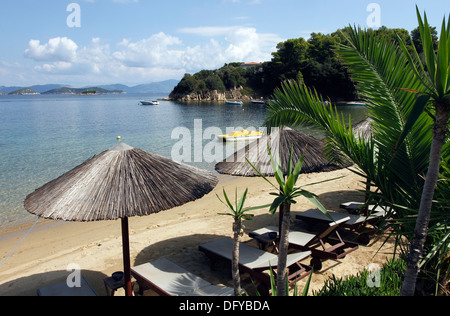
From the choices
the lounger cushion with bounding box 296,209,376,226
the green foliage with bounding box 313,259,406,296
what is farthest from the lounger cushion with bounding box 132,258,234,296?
the lounger cushion with bounding box 296,209,376,226

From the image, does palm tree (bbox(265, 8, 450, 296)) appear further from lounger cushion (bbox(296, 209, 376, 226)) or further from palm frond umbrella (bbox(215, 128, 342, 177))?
lounger cushion (bbox(296, 209, 376, 226))

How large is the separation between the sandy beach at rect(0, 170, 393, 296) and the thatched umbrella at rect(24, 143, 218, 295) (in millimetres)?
1847

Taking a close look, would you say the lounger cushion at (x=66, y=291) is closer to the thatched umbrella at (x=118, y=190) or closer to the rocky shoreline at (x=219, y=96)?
the thatched umbrella at (x=118, y=190)

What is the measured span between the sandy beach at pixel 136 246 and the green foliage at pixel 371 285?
426 mm

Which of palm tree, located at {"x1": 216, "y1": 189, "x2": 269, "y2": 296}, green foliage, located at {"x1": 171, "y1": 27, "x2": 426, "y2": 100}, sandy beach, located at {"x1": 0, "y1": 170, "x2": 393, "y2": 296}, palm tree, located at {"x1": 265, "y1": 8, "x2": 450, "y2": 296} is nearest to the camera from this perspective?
palm tree, located at {"x1": 265, "y1": 8, "x2": 450, "y2": 296}

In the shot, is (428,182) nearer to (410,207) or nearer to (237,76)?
(410,207)

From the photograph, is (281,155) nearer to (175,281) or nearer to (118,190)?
(175,281)

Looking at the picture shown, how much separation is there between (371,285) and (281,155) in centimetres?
296

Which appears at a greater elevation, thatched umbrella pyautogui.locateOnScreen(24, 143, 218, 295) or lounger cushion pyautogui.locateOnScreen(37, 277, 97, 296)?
thatched umbrella pyautogui.locateOnScreen(24, 143, 218, 295)

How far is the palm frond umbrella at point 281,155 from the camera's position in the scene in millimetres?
6609

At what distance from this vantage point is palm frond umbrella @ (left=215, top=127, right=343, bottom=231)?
6609 mm

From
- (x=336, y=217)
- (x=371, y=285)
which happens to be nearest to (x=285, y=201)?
(x=371, y=285)

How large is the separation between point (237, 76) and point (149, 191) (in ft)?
321

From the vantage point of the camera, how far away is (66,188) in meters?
4.73
